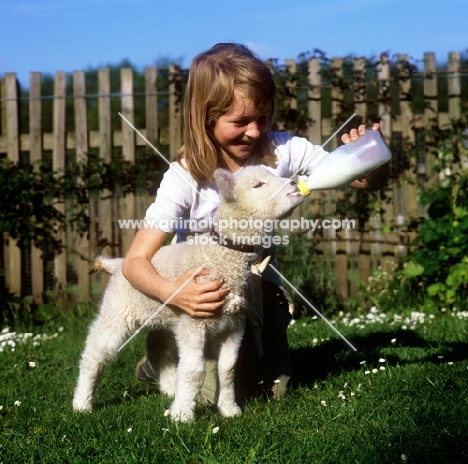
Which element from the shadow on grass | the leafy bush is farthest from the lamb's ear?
the leafy bush

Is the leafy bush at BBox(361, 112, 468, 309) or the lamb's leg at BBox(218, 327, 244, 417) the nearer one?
the lamb's leg at BBox(218, 327, 244, 417)

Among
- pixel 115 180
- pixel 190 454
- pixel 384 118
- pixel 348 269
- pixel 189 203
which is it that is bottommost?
pixel 190 454

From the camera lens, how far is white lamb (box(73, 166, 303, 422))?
3.29 m

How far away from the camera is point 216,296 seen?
3297mm

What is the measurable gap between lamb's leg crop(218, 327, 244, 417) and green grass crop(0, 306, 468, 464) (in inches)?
3.0

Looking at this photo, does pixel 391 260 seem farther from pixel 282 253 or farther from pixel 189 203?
pixel 189 203

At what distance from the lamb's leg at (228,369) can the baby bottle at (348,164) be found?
80 cm

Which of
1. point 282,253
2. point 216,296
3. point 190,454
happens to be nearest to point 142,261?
point 216,296

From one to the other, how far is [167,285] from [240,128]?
0.92 m

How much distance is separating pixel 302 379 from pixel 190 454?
1464mm

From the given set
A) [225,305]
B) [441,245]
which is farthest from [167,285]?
[441,245]

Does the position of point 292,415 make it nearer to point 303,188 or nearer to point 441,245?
point 303,188

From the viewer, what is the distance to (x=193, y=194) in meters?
3.92

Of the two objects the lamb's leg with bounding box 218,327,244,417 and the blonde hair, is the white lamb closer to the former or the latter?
the lamb's leg with bounding box 218,327,244,417
